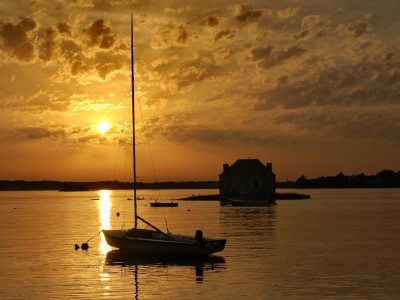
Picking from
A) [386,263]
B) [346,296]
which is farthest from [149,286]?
[386,263]

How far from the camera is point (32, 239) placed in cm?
6322

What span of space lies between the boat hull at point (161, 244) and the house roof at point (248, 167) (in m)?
92.2

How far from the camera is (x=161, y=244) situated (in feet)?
147

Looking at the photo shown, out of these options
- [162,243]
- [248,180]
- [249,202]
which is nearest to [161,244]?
[162,243]

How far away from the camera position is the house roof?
138375mm

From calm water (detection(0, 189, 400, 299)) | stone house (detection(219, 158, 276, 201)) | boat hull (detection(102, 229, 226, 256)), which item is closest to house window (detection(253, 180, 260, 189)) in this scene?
stone house (detection(219, 158, 276, 201))

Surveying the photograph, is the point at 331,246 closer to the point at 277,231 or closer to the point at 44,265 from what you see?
the point at 277,231

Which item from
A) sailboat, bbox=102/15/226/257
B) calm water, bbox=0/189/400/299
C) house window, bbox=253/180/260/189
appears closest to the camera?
calm water, bbox=0/189/400/299

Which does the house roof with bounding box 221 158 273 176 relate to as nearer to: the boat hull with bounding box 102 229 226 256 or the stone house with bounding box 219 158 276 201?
the stone house with bounding box 219 158 276 201

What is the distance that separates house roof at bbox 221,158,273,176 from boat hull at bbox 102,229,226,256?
92.2m

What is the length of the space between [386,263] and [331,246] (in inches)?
434

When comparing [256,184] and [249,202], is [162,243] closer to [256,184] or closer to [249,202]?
[249,202]

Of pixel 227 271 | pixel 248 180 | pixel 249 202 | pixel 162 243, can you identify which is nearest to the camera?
pixel 227 271

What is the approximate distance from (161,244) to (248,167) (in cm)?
9525
